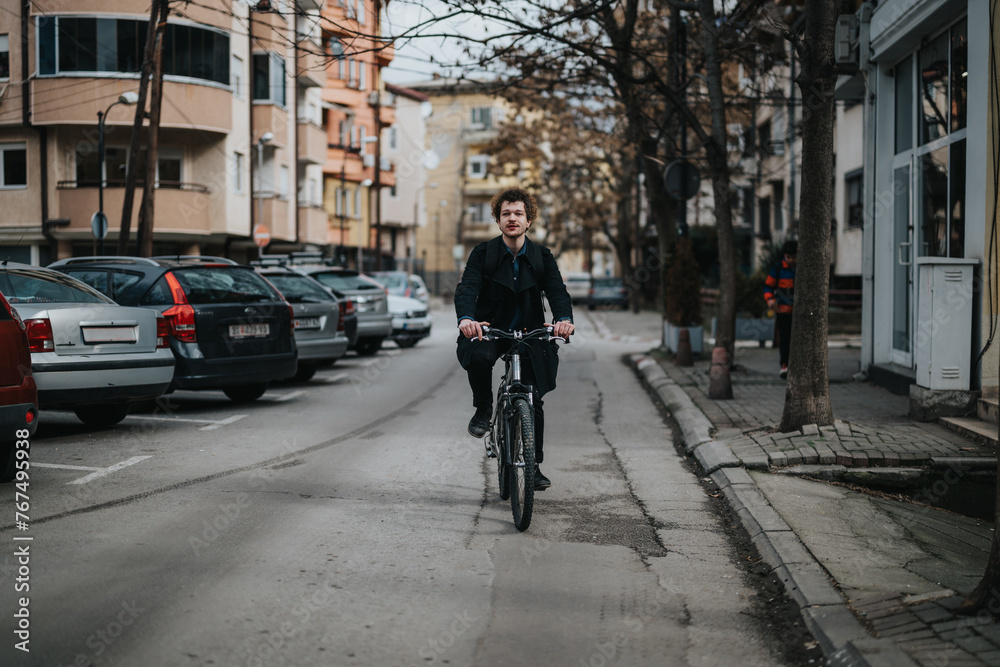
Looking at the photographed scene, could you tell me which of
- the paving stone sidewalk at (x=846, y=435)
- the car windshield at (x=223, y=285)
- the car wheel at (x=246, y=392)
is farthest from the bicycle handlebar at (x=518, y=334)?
the car wheel at (x=246, y=392)

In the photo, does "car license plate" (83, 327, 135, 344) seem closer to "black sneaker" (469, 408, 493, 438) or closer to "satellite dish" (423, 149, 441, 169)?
"black sneaker" (469, 408, 493, 438)

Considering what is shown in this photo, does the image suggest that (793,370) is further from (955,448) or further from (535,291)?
(535,291)

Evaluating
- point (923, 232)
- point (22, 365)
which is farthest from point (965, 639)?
point (923, 232)

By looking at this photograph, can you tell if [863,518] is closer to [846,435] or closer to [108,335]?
[846,435]

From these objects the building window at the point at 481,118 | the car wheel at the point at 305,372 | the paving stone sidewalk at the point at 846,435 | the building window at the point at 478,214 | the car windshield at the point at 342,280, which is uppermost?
the building window at the point at 481,118

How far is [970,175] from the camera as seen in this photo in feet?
32.1

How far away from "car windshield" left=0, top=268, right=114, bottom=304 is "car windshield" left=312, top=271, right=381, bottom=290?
9.45 meters

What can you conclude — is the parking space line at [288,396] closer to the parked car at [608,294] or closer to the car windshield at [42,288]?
the car windshield at [42,288]

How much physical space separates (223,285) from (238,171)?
2475cm

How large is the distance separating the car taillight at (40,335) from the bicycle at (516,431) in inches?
169

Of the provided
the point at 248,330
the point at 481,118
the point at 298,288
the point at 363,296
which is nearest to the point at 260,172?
the point at 363,296

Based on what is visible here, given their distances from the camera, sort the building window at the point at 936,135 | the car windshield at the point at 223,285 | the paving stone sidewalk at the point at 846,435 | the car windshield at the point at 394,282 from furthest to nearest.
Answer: the car windshield at the point at 394,282 → the car windshield at the point at 223,285 → the building window at the point at 936,135 → the paving stone sidewalk at the point at 846,435

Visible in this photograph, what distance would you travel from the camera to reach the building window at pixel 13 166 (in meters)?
32.2

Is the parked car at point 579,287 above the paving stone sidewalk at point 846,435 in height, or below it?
above
